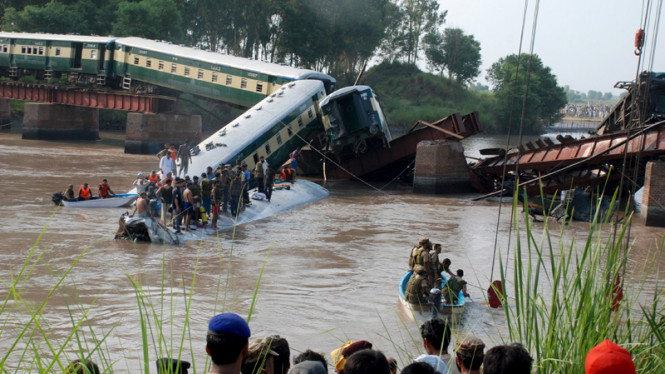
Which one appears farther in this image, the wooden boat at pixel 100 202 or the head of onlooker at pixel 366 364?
the wooden boat at pixel 100 202

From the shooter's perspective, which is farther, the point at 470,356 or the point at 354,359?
the point at 470,356

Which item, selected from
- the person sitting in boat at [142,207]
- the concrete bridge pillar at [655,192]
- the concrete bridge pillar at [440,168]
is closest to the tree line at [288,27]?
the concrete bridge pillar at [440,168]

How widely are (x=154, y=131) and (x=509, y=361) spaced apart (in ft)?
151

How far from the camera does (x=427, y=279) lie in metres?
13.7

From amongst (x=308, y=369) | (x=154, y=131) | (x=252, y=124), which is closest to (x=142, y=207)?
(x=252, y=124)

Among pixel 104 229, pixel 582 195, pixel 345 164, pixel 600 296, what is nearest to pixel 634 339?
pixel 600 296

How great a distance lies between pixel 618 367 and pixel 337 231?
1989 centimetres

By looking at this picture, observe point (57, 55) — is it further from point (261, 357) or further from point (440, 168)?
point (261, 357)

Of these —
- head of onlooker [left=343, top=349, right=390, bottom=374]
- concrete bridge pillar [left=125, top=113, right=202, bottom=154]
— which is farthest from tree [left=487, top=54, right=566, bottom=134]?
head of onlooker [left=343, top=349, right=390, bottom=374]

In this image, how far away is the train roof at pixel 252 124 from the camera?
25737 millimetres

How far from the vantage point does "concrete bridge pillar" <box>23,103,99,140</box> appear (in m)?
52.9

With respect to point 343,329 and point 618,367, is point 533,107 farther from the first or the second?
point 618,367

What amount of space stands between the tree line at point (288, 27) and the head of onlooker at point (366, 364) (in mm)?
66205

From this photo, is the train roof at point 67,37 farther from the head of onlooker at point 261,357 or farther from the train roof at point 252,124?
the head of onlooker at point 261,357
